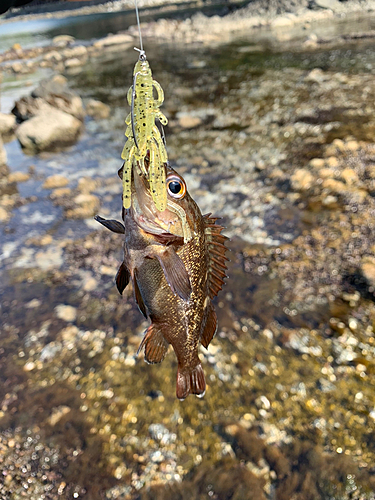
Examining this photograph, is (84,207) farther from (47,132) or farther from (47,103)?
(47,103)

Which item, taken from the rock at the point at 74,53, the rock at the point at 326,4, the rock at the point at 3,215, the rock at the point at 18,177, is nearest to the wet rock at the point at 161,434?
the rock at the point at 3,215

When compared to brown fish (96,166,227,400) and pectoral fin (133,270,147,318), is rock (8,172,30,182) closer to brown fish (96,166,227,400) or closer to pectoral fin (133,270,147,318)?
brown fish (96,166,227,400)

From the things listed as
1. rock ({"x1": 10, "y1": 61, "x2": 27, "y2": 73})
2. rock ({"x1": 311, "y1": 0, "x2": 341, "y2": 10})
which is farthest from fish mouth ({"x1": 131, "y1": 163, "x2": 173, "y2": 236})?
rock ({"x1": 311, "y1": 0, "x2": 341, "y2": 10})

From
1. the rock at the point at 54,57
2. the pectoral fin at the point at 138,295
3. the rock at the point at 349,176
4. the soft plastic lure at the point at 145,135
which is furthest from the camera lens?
the rock at the point at 54,57

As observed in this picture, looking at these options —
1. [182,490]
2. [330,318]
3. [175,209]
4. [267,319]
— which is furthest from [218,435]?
[175,209]

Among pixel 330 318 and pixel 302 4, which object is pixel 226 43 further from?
pixel 330 318

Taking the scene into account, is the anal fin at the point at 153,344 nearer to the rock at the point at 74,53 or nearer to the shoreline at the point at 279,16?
the rock at the point at 74,53
